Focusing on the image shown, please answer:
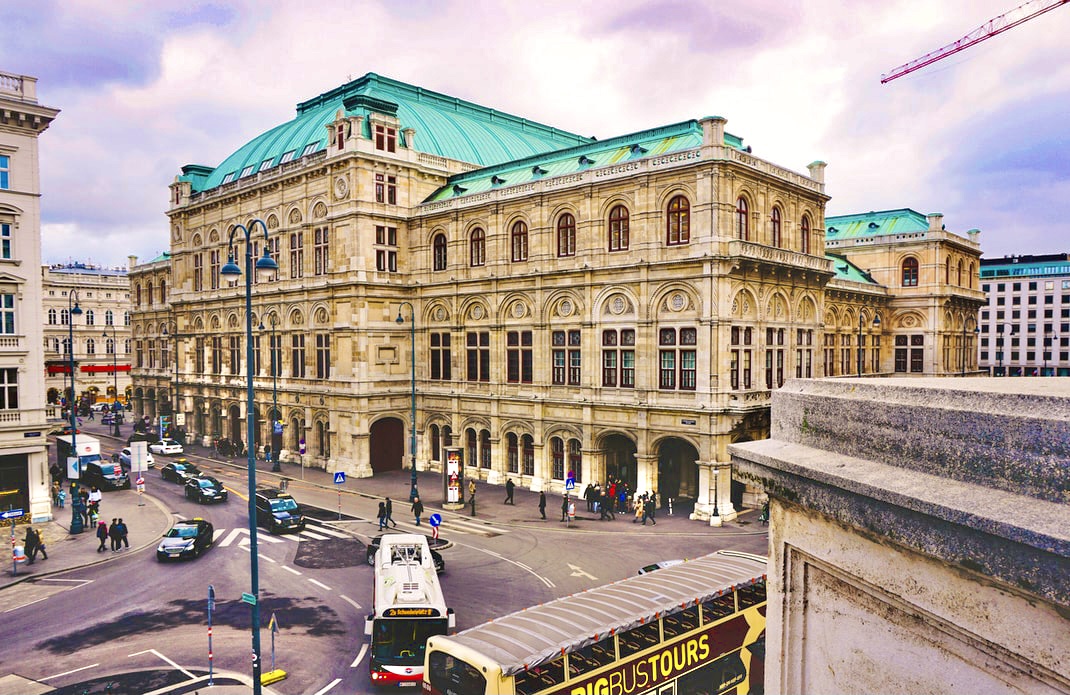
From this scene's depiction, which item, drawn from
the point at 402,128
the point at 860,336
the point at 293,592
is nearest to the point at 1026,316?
the point at 860,336

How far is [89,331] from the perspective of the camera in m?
99.8

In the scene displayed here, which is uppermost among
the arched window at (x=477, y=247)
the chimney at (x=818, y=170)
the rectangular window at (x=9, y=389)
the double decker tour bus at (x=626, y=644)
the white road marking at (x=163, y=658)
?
the chimney at (x=818, y=170)

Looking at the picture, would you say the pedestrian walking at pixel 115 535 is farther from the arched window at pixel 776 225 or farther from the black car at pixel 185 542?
the arched window at pixel 776 225

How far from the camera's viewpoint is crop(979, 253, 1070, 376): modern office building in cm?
11806

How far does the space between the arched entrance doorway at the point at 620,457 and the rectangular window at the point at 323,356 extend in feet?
72.1

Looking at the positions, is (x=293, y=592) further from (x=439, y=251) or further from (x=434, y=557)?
(x=439, y=251)

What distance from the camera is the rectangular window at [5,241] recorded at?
3400 centimetres

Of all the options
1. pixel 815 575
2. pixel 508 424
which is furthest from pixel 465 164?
pixel 815 575

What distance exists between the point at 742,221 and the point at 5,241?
3711cm

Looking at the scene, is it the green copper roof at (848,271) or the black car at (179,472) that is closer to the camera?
the black car at (179,472)

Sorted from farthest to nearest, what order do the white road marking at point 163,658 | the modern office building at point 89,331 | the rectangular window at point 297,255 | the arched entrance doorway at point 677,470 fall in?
1. the modern office building at point 89,331
2. the rectangular window at point 297,255
3. the arched entrance doorway at point 677,470
4. the white road marking at point 163,658

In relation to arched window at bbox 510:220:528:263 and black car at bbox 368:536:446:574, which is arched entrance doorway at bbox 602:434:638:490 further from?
black car at bbox 368:536:446:574

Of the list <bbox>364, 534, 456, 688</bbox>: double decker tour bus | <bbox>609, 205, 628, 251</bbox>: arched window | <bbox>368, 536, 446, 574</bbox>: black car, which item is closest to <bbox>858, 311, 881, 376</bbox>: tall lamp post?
<bbox>609, 205, 628, 251</bbox>: arched window

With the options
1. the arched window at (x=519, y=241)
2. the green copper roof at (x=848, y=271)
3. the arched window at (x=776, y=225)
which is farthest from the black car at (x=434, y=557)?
the green copper roof at (x=848, y=271)
